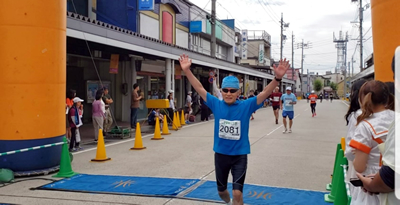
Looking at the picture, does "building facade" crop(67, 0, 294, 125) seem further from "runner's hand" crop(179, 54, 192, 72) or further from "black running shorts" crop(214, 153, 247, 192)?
"black running shorts" crop(214, 153, 247, 192)

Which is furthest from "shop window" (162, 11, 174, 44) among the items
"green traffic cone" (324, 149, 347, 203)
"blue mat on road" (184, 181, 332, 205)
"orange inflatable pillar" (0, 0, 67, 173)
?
"green traffic cone" (324, 149, 347, 203)

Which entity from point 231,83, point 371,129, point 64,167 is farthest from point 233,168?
point 64,167

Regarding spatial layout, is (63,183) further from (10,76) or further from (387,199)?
(387,199)

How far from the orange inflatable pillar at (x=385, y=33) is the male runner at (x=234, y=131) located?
3.88 meters

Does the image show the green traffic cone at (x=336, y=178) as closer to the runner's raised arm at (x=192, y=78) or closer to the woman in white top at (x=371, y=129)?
the woman in white top at (x=371, y=129)

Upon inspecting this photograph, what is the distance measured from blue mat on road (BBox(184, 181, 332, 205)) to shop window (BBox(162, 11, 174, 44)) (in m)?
20.8

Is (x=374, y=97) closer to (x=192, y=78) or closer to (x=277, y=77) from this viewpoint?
(x=277, y=77)

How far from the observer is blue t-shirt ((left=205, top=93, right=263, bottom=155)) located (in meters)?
4.41

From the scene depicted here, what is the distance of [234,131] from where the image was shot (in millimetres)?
4426

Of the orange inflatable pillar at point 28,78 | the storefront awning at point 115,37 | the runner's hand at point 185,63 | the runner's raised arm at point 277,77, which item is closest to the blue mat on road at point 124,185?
the orange inflatable pillar at point 28,78

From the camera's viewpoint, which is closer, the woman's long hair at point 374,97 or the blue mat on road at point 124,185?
the woman's long hair at point 374,97

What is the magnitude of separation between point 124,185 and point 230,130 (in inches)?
119

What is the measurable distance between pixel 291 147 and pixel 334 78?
15931 centimetres

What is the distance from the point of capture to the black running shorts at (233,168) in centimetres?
433
